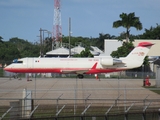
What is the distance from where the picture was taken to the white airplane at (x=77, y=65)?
159 feet

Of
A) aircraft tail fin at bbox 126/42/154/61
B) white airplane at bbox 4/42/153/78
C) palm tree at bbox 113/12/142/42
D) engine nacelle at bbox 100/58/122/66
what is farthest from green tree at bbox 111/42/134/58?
engine nacelle at bbox 100/58/122/66

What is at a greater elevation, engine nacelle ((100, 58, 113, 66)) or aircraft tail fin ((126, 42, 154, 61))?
aircraft tail fin ((126, 42, 154, 61))

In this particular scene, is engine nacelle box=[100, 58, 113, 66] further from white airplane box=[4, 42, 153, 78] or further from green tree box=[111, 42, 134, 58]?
green tree box=[111, 42, 134, 58]

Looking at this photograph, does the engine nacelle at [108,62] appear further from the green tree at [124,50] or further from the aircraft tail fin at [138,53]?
the green tree at [124,50]

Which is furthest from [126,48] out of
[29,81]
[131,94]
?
[131,94]

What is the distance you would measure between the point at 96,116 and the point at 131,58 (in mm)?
35469

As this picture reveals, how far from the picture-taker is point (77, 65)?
50.4 m

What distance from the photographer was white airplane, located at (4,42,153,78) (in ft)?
159

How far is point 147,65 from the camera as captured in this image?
6538 cm

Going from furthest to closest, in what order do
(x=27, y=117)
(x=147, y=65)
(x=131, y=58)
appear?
(x=147, y=65), (x=131, y=58), (x=27, y=117)

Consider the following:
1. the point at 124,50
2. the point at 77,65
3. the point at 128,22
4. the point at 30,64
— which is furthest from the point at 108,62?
the point at 128,22

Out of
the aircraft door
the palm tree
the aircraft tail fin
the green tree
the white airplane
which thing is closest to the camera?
the aircraft door

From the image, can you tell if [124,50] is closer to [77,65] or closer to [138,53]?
[138,53]

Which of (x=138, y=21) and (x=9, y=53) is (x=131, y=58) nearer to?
(x=138, y=21)
